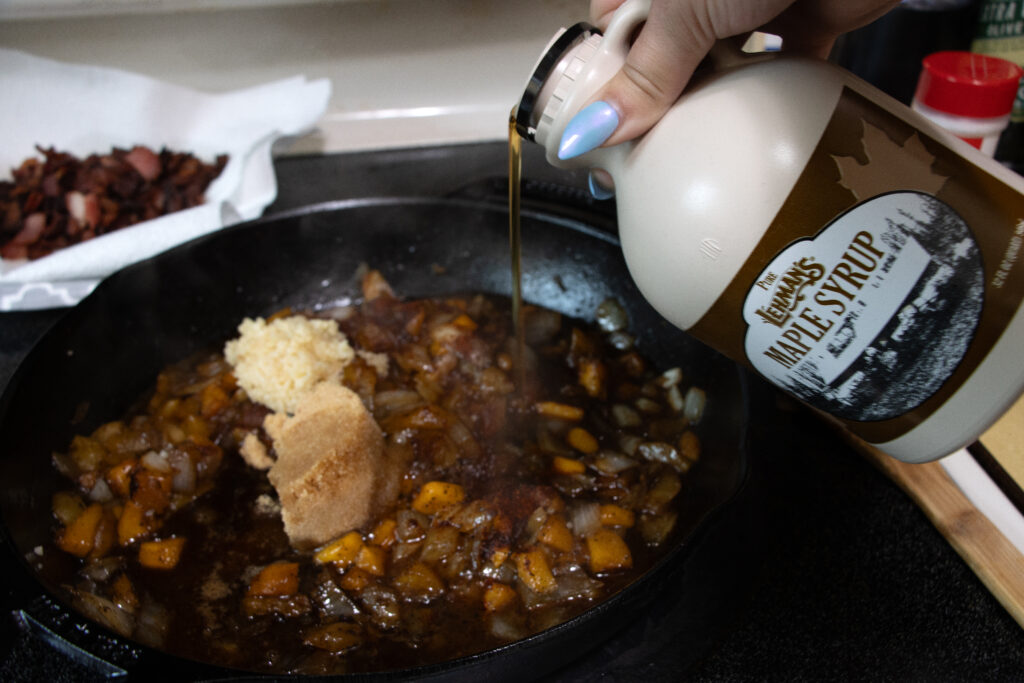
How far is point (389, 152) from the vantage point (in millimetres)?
1916

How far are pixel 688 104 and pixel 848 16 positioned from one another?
287mm

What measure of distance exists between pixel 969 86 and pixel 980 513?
73cm

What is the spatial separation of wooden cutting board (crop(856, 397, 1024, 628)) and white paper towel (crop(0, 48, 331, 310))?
1339mm

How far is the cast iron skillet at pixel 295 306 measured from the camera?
0.78 meters

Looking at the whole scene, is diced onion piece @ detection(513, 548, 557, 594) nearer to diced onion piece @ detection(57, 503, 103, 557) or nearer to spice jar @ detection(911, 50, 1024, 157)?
diced onion piece @ detection(57, 503, 103, 557)

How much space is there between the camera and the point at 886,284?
667 mm

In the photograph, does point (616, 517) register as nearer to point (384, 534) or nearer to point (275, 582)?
point (384, 534)

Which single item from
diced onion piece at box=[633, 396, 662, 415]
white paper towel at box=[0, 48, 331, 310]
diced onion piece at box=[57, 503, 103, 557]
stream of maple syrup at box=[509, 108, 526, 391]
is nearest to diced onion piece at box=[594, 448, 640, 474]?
diced onion piece at box=[633, 396, 662, 415]

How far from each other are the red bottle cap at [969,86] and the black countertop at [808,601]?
622mm

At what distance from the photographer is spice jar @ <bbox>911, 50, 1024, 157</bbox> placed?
1271mm

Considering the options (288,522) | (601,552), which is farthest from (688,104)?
(288,522)

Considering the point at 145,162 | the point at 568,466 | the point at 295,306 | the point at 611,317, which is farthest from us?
the point at 145,162

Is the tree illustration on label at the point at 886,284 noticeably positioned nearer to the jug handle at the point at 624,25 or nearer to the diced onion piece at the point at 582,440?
the jug handle at the point at 624,25

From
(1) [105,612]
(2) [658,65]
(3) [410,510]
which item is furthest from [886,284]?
(1) [105,612]
